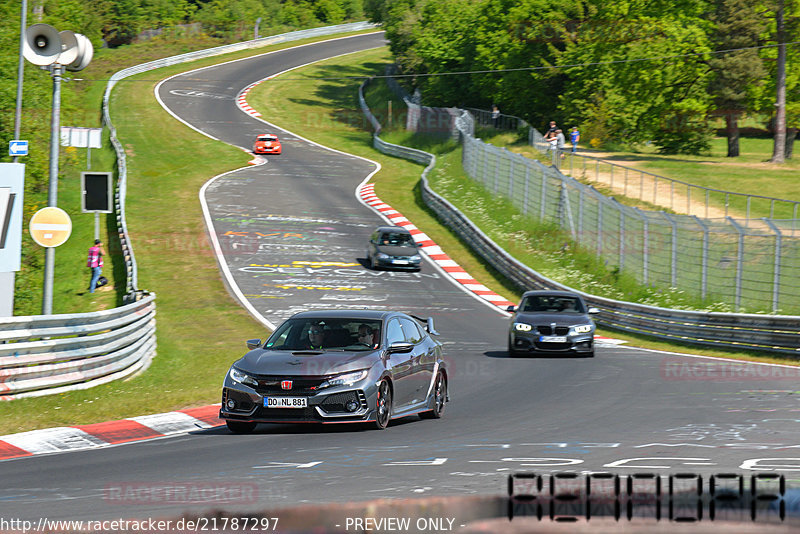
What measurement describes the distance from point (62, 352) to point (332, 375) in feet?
18.6

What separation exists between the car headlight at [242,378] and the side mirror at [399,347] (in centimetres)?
175

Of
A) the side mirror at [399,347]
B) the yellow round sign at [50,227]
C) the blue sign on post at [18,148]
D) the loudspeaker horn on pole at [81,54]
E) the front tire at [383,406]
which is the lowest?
the front tire at [383,406]

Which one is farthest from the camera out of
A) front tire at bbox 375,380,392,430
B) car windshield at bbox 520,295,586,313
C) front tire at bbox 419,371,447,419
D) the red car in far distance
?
the red car in far distance

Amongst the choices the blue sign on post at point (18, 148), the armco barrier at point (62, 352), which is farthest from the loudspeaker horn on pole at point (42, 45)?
the armco barrier at point (62, 352)

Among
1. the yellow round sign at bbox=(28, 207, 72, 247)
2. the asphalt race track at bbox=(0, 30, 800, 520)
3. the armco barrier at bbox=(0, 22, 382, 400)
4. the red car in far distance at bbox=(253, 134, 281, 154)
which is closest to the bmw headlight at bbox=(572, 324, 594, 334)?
the asphalt race track at bbox=(0, 30, 800, 520)

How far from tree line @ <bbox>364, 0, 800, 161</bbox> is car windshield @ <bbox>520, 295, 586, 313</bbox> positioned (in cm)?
3910

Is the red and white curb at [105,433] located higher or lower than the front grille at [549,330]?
higher

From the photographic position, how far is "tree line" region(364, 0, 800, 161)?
62.9 m

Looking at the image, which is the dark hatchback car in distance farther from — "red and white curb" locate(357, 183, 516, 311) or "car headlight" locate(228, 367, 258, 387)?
"car headlight" locate(228, 367, 258, 387)

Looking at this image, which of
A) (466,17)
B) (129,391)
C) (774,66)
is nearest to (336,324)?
(129,391)

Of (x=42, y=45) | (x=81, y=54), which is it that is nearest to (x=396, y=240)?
(x=81, y=54)

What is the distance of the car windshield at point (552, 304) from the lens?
2391 centimetres

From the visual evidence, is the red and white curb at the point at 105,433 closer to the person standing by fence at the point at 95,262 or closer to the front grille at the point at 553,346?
the front grille at the point at 553,346

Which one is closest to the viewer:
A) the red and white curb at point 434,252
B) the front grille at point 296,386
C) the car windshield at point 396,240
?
the front grille at point 296,386
